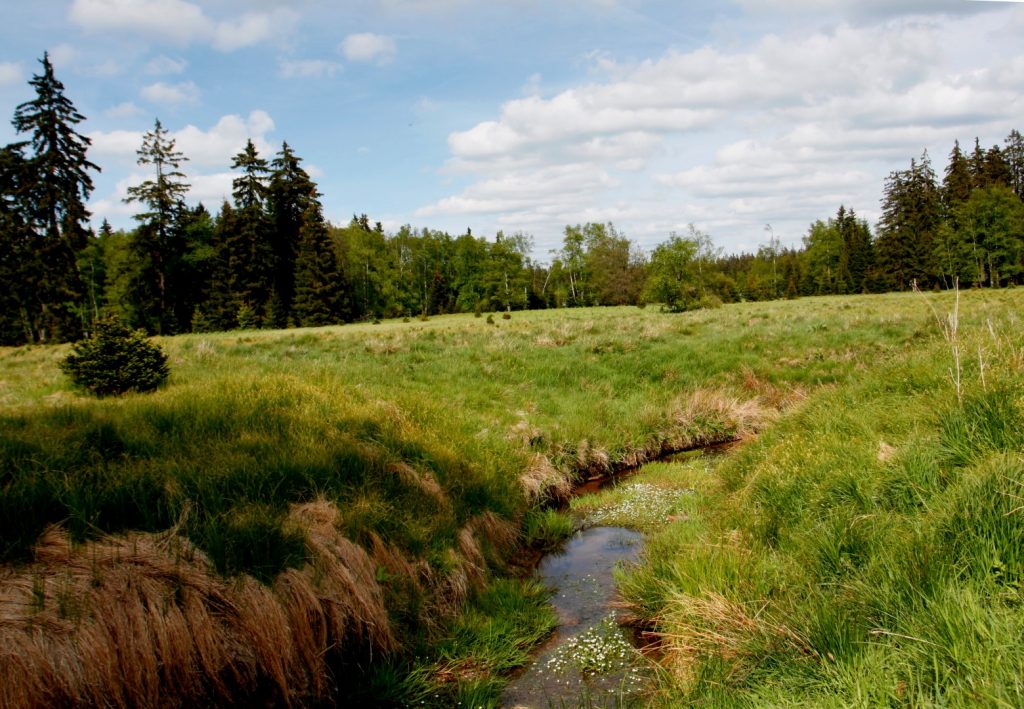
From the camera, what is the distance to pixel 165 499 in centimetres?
520

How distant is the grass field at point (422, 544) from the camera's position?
341 centimetres

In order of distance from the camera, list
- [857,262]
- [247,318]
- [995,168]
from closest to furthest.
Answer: [247,318], [995,168], [857,262]

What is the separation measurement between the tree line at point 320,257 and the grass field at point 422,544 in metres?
21.4

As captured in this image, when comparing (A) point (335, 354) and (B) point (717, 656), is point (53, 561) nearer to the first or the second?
(B) point (717, 656)

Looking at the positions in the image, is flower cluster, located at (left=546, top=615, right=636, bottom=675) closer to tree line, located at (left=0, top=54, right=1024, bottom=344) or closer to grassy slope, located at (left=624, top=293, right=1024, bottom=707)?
grassy slope, located at (left=624, top=293, right=1024, bottom=707)

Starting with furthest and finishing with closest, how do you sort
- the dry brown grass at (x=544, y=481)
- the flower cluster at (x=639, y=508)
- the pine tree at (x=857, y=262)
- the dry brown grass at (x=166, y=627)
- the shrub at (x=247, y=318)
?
the pine tree at (x=857, y=262) → the shrub at (x=247, y=318) → the dry brown grass at (x=544, y=481) → the flower cluster at (x=639, y=508) → the dry brown grass at (x=166, y=627)

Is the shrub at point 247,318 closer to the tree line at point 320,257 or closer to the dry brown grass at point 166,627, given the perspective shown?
the tree line at point 320,257

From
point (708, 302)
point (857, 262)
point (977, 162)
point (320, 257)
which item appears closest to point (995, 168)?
point (977, 162)

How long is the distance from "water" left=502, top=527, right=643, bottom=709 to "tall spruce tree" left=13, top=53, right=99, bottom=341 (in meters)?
44.3

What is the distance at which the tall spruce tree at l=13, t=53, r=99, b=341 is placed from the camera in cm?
3559

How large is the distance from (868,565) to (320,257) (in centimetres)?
5580

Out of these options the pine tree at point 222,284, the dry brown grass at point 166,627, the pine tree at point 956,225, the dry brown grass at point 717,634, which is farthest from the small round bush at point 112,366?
the pine tree at point 956,225

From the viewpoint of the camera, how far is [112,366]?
1049 cm

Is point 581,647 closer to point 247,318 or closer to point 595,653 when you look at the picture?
point 595,653
